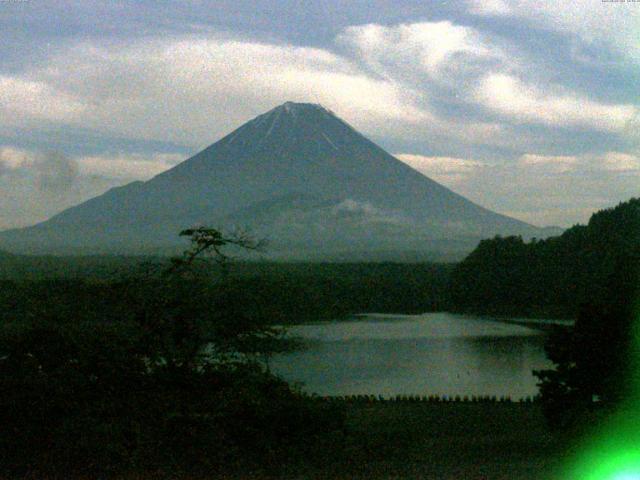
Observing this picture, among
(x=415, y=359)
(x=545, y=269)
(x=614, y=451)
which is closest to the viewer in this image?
(x=614, y=451)

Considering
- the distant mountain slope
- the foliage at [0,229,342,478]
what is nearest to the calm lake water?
the foliage at [0,229,342,478]

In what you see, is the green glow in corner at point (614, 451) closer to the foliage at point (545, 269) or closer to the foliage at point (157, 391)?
the foliage at point (157, 391)

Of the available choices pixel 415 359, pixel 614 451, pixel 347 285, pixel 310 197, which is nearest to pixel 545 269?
pixel 347 285

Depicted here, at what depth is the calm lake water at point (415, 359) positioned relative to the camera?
48.1 ft

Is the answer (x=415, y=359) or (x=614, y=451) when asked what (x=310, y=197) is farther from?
(x=614, y=451)

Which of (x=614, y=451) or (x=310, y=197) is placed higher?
(x=310, y=197)

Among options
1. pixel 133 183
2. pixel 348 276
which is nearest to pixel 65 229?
pixel 133 183

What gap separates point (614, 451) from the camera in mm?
6605

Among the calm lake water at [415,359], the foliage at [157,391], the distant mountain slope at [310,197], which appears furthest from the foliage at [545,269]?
the distant mountain slope at [310,197]

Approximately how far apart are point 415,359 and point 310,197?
7645 cm

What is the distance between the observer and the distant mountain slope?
3627 inches

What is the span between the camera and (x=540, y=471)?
20.5ft

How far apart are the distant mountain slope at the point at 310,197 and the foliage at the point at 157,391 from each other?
82897mm

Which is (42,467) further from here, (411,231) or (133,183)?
(133,183)
